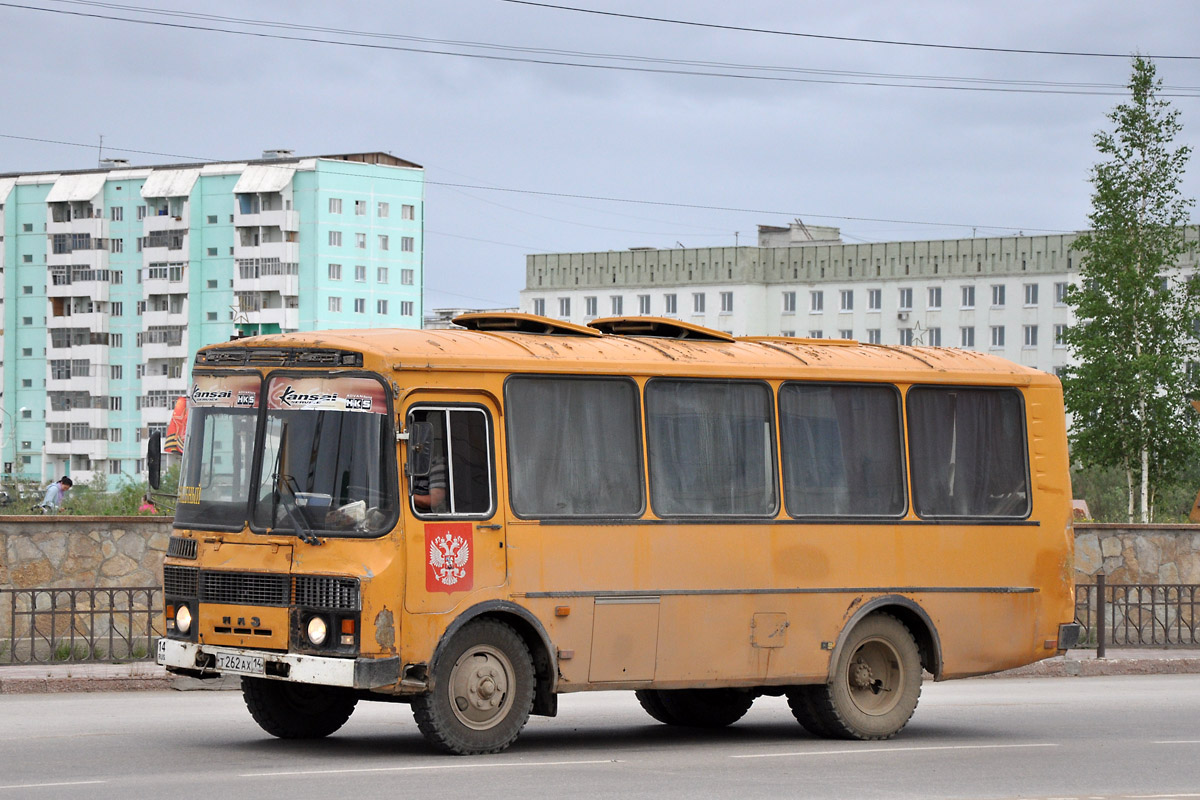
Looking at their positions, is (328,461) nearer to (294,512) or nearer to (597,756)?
(294,512)

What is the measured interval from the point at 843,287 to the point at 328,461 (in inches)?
4652

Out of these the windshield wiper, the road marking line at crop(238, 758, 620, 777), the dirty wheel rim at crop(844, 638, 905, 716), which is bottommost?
the road marking line at crop(238, 758, 620, 777)

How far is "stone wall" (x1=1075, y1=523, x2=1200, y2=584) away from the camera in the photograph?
25.9m

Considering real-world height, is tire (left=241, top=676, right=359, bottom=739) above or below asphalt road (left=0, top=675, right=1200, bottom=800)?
above

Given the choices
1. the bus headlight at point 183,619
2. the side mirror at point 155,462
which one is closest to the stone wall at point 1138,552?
the side mirror at point 155,462

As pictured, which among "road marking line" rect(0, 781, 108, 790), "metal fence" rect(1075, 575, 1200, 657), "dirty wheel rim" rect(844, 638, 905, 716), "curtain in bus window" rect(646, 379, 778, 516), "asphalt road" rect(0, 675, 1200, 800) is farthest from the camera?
"metal fence" rect(1075, 575, 1200, 657)

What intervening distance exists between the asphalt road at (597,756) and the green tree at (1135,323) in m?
26.5

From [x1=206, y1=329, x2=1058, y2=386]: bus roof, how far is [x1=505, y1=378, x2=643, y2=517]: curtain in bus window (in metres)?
0.16

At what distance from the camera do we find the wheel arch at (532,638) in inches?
482

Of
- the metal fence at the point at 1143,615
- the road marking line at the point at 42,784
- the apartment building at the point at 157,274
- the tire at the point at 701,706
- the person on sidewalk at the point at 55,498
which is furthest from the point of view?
the apartment building at the point at 157,274

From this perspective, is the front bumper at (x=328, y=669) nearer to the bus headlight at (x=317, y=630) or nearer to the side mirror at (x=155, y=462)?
the bus headlight at (x=317, y=630)

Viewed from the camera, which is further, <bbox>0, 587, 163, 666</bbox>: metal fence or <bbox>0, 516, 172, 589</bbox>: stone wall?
<bbox>0, 516, 172, 589</bbox>: stone wall

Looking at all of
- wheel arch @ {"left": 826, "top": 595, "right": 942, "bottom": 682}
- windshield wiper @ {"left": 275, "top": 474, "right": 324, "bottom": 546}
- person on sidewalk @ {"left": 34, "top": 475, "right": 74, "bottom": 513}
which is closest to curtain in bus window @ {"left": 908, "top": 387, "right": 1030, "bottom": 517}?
wheel arch @ {"left": 826, "top": 595, "right": 942, "bottom": 682}

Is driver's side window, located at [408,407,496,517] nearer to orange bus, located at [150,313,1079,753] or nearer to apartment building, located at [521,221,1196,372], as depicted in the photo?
orange bus, located at [150,313,1079,753]
